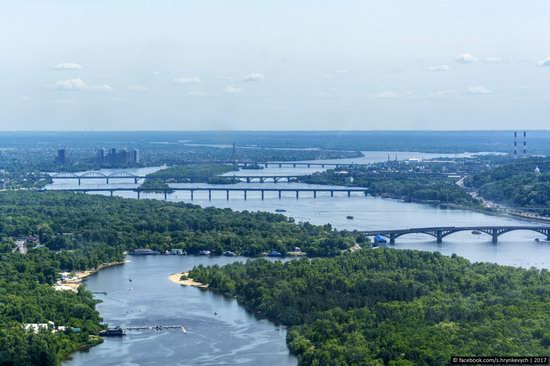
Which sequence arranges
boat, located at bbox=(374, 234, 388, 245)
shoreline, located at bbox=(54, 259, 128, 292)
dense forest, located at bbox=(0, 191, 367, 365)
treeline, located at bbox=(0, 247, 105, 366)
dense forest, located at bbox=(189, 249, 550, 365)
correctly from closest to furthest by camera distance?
dense forest, located at bbox=(189, 249, 550, 365) → treeline, located at bbox=(0, 247, 105, 366) → dense forest, located at bbox=(0, 191, 367, 365) → shoreline, located at bbox=(54, 259, 128, 292) → boat, located at bbox=(374, 234, 388, 245)

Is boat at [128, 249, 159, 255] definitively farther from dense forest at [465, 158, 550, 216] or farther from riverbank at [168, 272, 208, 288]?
dense forest at [465, 158, 550, 216]

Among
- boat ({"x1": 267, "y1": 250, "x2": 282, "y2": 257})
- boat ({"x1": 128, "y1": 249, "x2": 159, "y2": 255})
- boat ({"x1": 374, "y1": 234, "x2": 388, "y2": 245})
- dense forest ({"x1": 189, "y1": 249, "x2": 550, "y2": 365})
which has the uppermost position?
dense forest ({"x1": 189, "y1": 249, "x2": 550, "y2": 365})

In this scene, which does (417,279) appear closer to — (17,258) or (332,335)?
(332,335)

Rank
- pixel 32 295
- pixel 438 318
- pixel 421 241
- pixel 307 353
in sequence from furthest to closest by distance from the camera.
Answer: pixel 421 241, pixel 32 295, pixel 438 318, pixel 307 353

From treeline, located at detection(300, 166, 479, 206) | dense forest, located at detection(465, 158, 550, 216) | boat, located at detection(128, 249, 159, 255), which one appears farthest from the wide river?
treeline, located at detection(300, 166, 479, 206)

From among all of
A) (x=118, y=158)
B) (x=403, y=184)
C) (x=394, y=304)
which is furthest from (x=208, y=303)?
(x=118, y=158)

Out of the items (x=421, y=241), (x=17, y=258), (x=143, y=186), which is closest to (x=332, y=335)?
(x=17, y=258)

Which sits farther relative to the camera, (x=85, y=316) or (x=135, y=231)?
(x=135, y=231)
